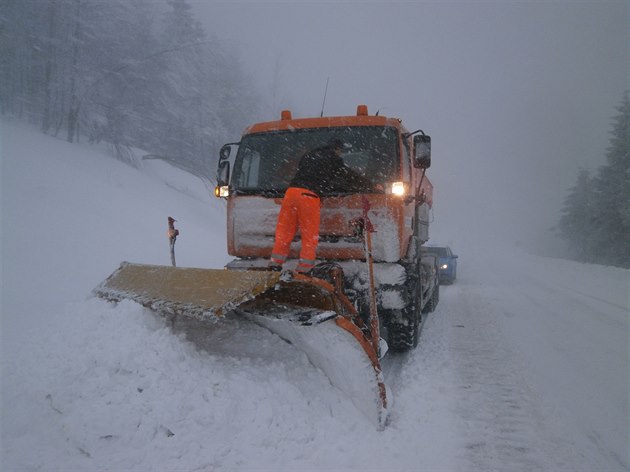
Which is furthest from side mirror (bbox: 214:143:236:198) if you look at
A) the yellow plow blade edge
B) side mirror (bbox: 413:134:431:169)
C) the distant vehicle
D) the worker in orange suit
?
the distant vehicle

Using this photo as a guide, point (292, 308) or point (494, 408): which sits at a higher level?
point (292, 308)

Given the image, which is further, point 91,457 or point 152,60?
point 152,60

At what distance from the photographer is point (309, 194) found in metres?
3.74

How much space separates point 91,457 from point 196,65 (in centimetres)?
2699

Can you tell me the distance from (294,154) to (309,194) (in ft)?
3.47

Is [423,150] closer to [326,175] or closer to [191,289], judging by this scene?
[326,175]

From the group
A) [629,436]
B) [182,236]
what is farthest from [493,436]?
[182,236]

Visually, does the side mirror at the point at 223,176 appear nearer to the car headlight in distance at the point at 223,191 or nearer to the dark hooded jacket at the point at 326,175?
the car headlight in distance at the point at 223,191

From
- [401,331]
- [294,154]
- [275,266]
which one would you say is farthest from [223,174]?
[401,331]

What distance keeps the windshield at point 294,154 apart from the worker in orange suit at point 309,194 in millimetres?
190

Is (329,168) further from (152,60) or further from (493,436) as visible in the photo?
(152,60)

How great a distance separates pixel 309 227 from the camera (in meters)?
3.68

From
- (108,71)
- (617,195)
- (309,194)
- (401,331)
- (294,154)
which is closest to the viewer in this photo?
(309,194)

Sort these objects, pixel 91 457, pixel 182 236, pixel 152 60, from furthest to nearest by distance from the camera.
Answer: pixel 152 60 → pixel 182 236 → pixel 91 457
